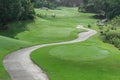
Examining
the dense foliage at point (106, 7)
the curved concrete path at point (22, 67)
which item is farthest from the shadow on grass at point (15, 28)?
the dense foliage at point (106, 7)

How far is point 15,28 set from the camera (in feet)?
229

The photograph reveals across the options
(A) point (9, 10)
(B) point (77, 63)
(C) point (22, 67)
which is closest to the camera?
(C) point (22, 67)

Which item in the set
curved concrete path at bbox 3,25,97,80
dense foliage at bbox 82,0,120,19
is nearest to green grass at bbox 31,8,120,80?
curved concrete path at bbox 3,25,97,80

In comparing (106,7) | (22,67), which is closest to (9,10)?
(22,67)

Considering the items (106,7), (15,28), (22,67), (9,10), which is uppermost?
(9,10)

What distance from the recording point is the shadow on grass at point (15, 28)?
65.2 metres

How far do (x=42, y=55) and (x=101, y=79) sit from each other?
473 inches

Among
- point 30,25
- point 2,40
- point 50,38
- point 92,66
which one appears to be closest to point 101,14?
point 30,25

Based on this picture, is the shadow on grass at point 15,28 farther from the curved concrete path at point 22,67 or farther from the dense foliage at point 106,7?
the dense foliage at point 106,7

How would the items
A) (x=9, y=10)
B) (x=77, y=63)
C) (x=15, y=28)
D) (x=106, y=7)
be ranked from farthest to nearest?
1. (x=106, y=7)
2. (x=15, y=28)
3. (x=9, y=10)
4. (x=77, y=63)

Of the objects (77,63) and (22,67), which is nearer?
(22,67)

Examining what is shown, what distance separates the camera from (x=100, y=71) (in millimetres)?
33875

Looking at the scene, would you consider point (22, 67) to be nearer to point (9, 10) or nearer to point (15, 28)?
point (9, 10)

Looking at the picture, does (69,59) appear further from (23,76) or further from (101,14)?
(101,14)
